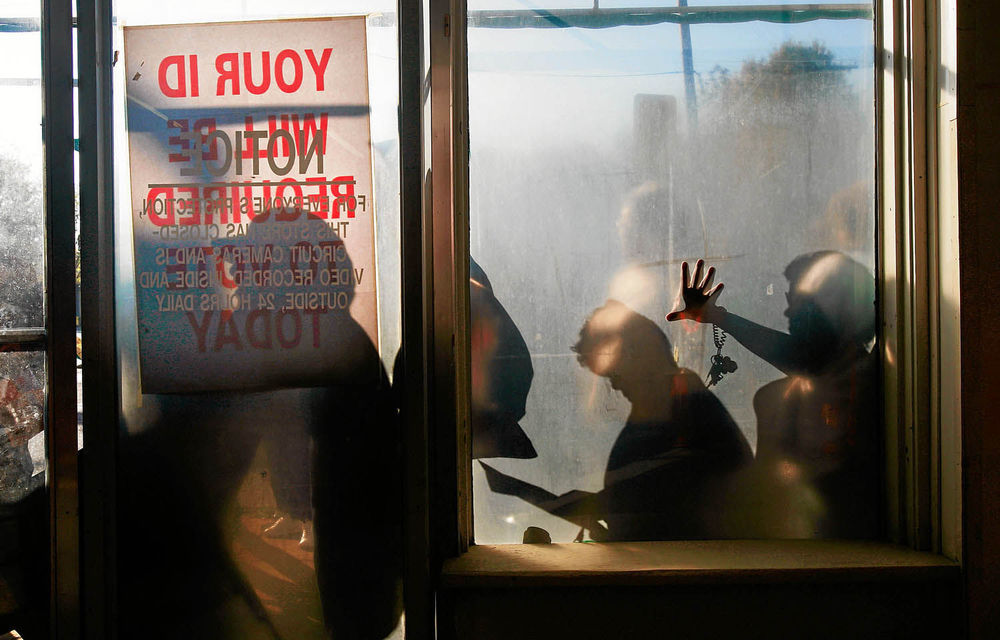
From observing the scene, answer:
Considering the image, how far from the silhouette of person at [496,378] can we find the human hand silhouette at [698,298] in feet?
1.56

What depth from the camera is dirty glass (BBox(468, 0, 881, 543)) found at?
1.83 meters

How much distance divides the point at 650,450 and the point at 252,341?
1.20 metres

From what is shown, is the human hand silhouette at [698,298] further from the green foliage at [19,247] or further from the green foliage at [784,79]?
the green foliage at [19,247]

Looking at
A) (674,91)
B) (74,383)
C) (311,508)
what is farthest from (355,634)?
(674,91)

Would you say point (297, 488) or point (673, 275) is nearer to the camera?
point (297, 488)

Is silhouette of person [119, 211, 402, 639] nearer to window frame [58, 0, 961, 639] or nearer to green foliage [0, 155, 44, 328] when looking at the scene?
window frame [58, 0, 961, 639]

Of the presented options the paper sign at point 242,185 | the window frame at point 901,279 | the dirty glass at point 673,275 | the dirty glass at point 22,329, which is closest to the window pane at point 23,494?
the dirty glass at point 22,329

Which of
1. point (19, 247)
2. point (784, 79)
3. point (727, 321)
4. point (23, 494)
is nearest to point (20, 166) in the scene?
point (19, 247)

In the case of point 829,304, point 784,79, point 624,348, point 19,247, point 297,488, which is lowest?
point 297,488

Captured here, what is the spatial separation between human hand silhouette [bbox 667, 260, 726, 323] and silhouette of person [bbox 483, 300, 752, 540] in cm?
10

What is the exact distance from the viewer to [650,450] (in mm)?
1879

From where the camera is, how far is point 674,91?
184 centimetres

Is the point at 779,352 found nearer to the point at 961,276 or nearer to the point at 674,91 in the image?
the point at 961,276

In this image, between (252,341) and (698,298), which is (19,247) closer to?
(252,341)
